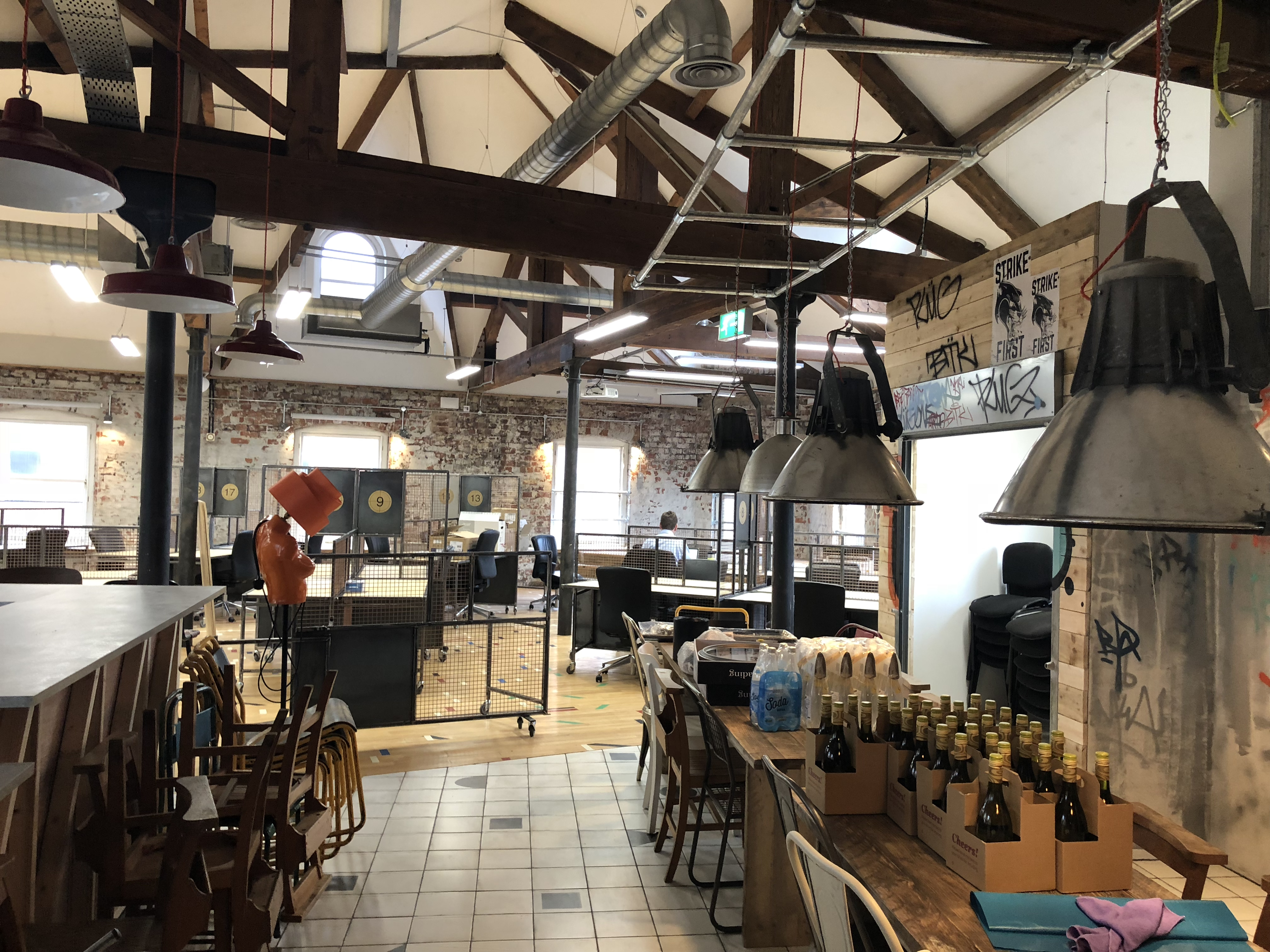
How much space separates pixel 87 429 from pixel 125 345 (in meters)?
2.52

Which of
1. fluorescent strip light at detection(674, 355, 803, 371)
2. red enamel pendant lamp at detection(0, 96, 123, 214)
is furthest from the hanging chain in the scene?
fluorescent strip light at detection(674, 355, 803, 371)

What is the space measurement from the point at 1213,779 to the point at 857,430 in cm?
266

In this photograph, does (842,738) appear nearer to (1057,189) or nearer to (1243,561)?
(1243,561)

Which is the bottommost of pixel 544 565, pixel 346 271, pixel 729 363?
pixel 544 565

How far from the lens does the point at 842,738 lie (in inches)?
92.7

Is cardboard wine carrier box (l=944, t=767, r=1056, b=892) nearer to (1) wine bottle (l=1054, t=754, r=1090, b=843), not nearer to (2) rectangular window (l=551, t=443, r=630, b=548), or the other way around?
(1) wine bottle (l=1054, t=754, r=1090, b=843)

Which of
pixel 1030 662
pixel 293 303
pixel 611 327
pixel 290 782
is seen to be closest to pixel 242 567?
pixel 293 303

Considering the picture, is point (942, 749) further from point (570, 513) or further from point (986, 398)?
point (570, 513)

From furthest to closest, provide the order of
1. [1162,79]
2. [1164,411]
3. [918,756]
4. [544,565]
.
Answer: [544,565] < [918,756] < [1162,79] < [1164,411]

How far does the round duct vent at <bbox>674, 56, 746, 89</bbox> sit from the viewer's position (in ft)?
9.32

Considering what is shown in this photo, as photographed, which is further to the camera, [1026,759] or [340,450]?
[340,450]

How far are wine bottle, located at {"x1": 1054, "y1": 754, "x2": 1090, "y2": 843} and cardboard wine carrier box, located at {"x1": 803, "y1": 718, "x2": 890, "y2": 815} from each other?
0.45 m

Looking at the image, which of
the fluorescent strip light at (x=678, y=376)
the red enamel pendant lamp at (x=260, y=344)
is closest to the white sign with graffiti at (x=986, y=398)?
the red enamel pendant lamp at (x=260, y=344)

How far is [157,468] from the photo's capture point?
13.7 feet
